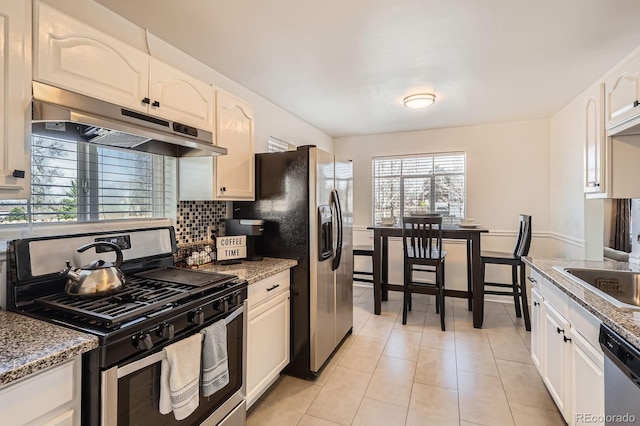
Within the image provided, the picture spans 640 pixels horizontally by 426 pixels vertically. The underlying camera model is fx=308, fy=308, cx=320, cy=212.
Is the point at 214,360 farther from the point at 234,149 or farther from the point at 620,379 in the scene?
the point at 620,379

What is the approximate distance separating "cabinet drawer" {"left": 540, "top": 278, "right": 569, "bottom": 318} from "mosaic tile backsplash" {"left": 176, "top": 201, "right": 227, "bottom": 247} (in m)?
2.39

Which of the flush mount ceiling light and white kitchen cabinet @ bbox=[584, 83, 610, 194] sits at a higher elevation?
the flush mount ceiling light

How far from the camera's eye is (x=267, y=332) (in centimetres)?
208

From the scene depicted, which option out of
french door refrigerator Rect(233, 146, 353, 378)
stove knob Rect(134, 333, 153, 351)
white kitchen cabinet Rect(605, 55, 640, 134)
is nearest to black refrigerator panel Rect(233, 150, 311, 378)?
french door refrigerator Rect(233, 146, 353, 378)

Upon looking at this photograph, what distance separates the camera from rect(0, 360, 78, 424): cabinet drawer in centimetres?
85

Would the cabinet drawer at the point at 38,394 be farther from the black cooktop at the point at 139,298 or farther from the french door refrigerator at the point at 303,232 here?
the french door refrigerator at the point at 303,232

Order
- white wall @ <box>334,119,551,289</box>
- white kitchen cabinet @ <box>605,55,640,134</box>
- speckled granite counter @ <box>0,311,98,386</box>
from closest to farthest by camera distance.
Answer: speckled granite counter @ <box>0,311,98,386</box> < white kitchen cabinet @ <box>605,55,640,134</box> < white wall @ <box>334,119,551,289</box>

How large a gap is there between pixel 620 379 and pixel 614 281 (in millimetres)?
1050

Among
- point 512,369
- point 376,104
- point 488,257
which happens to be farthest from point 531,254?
point 376,104

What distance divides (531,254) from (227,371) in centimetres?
422

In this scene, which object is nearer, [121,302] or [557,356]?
[121,302]

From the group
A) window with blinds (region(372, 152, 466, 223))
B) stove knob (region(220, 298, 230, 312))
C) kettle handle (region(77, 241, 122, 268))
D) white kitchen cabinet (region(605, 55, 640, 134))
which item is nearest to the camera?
kettle handle (region(77, 241, 122, 268))

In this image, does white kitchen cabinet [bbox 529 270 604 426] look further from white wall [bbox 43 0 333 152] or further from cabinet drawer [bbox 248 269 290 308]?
white wall [bbox 43 0 333 152]

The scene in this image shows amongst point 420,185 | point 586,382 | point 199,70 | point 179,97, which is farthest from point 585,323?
point 420,185
